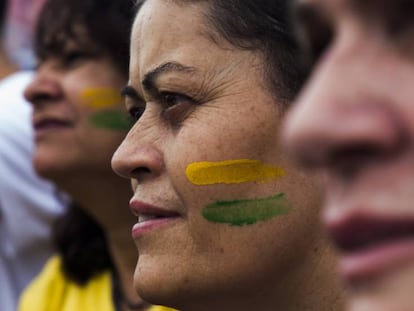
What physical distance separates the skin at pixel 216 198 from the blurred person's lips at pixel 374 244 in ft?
2.88

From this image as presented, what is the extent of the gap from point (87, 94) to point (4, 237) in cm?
98

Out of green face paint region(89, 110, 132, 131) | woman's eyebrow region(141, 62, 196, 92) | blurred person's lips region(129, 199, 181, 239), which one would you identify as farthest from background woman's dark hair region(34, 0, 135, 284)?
blurred person's lips region(129, 199, 181, 239)

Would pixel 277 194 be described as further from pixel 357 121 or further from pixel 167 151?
pixel 357 121

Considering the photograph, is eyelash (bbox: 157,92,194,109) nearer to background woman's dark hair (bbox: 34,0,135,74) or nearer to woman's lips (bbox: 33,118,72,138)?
background woman's dark hair (bbox: 34,0,135,74)

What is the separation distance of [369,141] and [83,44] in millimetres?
2328

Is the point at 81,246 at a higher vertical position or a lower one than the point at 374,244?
lower

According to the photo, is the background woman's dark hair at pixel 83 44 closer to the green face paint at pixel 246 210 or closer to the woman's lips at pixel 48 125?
the woman's lips at pixel 48 125

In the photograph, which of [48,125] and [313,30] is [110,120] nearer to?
[48,125]

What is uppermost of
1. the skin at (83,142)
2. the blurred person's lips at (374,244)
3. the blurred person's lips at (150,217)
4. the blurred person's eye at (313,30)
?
the blurred person's eye at (313,30)

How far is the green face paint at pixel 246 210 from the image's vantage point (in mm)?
1942

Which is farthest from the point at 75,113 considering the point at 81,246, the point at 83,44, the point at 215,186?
the point at 215,186

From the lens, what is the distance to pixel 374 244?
1.04m

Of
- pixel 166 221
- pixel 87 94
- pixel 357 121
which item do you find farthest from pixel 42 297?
pixel 357 121

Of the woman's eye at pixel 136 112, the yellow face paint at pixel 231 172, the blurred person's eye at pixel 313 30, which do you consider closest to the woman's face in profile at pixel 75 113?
the woman's eye at pixel 136 112
